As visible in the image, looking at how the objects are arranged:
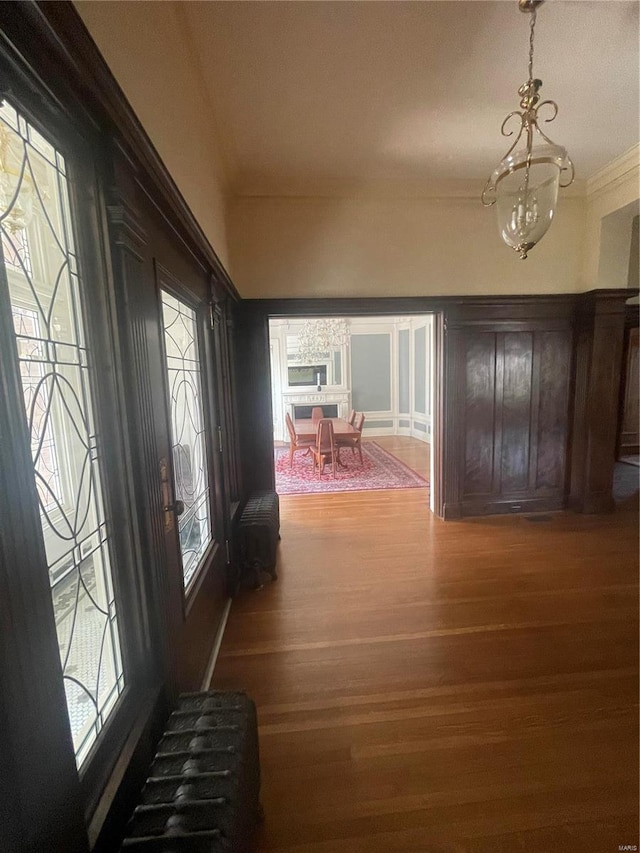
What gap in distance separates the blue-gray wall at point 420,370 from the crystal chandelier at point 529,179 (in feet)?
21.7

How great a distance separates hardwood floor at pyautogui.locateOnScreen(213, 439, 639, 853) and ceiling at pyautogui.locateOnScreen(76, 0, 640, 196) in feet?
8.53

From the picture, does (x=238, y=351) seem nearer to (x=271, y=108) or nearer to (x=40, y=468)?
(x=271, y=108)

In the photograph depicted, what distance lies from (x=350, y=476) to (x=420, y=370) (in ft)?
13.6

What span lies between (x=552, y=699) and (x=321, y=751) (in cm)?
115

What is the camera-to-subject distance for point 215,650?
2229 millimetres

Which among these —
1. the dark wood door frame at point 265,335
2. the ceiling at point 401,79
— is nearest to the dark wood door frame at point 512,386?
the dark wood door frame at point 265,335

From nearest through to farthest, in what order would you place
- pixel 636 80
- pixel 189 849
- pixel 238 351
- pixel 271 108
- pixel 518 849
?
1. pixel 189 849
2. pixel 518 849
3. pixel 636 80
4. pixel 271 108
5. pixel 238 351

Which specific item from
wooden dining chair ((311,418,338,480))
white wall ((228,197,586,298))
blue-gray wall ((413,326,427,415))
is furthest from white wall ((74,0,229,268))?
blue-gray wall ((413,326,427,415))

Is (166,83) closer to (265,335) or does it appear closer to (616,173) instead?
(265,335)

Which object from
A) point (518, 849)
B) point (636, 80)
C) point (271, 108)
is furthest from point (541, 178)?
point (518, 849)

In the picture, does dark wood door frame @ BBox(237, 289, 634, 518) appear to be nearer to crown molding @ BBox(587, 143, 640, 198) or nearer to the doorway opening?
crown molding @ BBox(587, 143, 640, 198)

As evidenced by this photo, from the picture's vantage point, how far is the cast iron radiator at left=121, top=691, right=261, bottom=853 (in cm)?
89

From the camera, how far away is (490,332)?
3.90 meters

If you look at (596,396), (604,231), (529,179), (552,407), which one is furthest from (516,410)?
(529,179)
